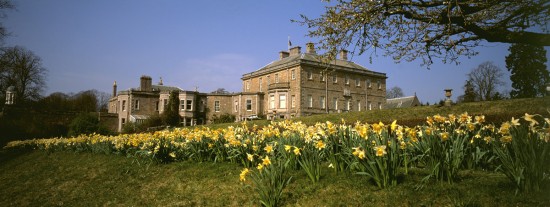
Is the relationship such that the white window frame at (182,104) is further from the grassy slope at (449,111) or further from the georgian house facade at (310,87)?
the grassy slope at (449,111)

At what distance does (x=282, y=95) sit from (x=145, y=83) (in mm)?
24132

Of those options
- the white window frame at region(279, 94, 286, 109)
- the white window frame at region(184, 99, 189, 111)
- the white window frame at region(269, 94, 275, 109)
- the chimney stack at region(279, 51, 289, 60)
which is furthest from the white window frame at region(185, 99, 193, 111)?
the chimney stack at region(279, 51, 289, 60)

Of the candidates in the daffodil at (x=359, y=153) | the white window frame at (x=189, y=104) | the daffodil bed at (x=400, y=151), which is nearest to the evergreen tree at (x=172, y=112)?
the white window frame at (x=189, y=104)

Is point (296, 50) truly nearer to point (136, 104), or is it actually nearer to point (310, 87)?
point (310, 87)

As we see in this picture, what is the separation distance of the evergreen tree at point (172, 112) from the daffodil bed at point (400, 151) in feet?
138

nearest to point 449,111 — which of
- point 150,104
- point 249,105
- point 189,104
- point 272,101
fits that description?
point 272,101

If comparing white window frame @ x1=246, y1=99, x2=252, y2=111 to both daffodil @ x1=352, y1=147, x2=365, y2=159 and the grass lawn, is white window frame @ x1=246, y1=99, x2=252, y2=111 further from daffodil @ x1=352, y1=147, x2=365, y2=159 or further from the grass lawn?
daffodil @ x1=352, y1=147, x2=365, y2=159

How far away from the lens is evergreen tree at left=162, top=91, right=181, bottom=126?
1906 inches

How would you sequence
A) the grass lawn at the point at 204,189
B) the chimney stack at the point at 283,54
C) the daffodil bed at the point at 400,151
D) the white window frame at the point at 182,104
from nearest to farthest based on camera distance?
the daffodil bed at the point at 400,151
the grass lawn at the point at 204,189
the white window frame at the point at 182,104
the chimney stack at the point at 283,54

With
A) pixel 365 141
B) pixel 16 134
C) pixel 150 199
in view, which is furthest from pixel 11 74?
pixel 365 141

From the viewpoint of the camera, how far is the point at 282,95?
46062 mm

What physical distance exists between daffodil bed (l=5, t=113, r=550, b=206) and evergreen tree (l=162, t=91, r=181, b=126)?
42.1 metres

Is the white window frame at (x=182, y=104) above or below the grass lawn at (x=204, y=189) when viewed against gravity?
above

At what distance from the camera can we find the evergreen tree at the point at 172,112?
4841cm
